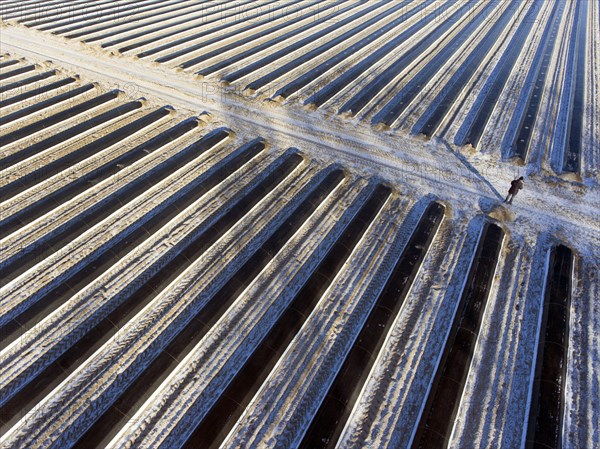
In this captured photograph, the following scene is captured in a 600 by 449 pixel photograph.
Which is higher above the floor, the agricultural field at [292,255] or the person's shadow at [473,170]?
the person's shadow at [473,170]

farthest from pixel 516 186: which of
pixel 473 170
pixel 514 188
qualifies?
pixel 473 170

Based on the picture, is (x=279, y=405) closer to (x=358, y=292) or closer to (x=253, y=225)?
(x=358, y=292)

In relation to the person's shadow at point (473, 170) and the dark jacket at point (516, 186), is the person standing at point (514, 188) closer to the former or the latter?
A: the dark jacket at point (516, 186)

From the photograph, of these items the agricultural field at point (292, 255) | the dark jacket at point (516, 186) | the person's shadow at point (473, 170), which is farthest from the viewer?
the person's shadow at point (473, 170)

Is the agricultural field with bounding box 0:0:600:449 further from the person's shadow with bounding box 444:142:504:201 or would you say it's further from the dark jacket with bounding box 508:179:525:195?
the dark jacket with bounding box 508:179:525:195

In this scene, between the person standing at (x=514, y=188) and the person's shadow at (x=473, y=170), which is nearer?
the person standing at (x=514, y=188)

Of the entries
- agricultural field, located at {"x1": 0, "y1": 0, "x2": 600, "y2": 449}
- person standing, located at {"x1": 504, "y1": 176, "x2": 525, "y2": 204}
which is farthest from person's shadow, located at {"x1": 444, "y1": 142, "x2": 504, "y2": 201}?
person standing, located at {"x1": 504, "y1": 176, "x2": 525, "y2": 204}

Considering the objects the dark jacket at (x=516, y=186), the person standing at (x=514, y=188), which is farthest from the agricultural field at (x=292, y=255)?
the dark jacket at (x=516, y=186)

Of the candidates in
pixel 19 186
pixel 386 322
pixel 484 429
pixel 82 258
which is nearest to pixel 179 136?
pixel 19 186
